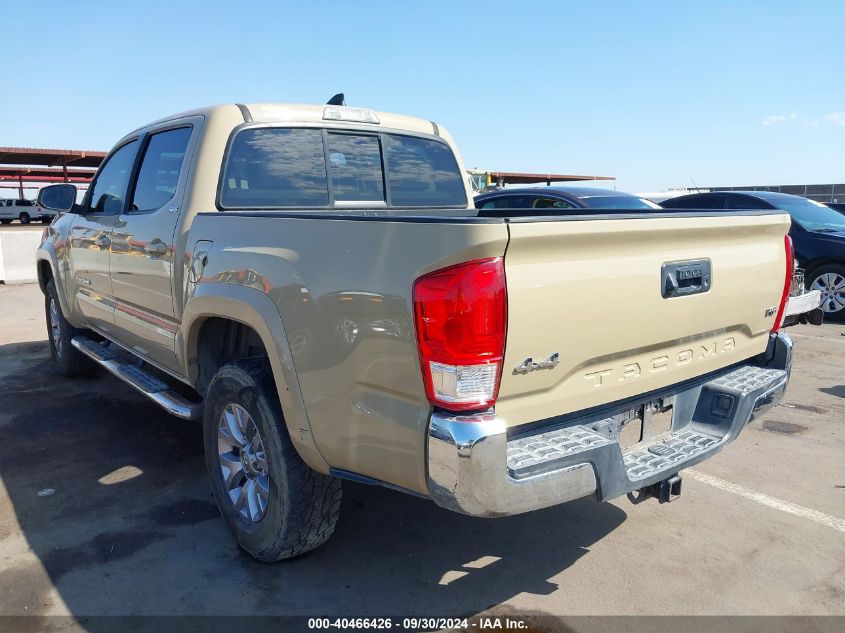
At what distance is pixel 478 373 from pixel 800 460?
3.19 m

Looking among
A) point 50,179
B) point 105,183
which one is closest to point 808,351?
point 105,183

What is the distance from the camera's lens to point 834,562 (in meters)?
3.07

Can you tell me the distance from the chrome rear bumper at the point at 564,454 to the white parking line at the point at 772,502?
102 cm

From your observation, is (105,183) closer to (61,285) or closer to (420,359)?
(61,285)

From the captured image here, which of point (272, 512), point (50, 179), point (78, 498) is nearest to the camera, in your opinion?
point (272, 512)

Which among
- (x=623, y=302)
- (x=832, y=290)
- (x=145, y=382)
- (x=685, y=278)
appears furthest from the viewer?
(x=832, y=290)

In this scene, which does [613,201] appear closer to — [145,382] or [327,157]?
[327,157]

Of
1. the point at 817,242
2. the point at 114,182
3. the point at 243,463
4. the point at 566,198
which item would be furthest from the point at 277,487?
the point at 817,242

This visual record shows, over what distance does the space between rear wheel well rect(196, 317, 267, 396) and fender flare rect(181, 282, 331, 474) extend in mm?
291

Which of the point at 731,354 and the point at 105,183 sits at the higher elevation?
the point at 105,183

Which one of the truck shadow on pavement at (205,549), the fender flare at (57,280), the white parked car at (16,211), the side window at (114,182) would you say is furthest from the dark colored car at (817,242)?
the white parked car at (16,211)

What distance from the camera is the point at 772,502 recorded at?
3676 millimetres

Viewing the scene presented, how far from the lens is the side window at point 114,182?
444cm

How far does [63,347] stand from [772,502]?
561cm
